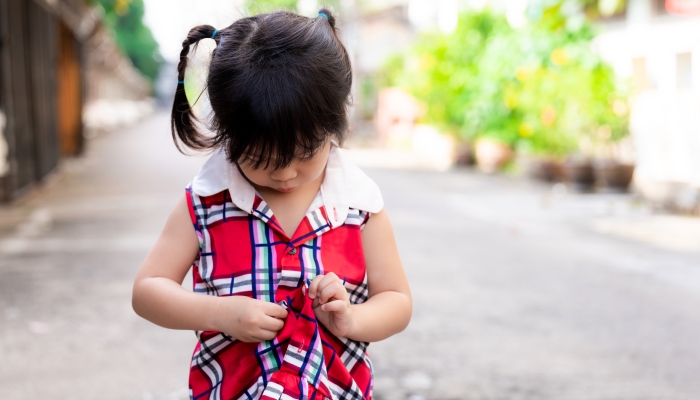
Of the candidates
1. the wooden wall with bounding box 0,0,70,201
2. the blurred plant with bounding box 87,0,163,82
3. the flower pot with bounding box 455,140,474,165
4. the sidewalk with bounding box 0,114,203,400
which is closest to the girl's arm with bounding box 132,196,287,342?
the sidewalk with bounding box 0,114,203,400

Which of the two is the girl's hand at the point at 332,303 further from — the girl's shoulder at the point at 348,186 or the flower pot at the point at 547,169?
the flower pot at the point at 547,169

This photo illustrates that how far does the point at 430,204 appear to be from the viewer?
773 centimetres

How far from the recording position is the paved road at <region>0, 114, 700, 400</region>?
9.12 feet

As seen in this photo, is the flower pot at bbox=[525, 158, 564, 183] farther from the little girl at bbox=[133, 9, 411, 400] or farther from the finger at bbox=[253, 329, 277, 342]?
the finger at bbox=[253, 329, 277, 342]

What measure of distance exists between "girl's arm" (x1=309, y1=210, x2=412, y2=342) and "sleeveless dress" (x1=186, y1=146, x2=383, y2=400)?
3 centimetres

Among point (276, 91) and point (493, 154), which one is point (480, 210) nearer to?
point (493, 154)

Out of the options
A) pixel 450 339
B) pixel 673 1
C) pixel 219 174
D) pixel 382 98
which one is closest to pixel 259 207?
pixel 219 174

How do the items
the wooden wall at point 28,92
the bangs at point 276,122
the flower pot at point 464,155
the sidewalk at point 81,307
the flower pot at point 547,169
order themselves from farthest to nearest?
the flower pot at point 464,155, the flower pot at point 547,169, the wooden wall at point 28,92, the sidewalk at point 81,307, the bangs at point 276,122

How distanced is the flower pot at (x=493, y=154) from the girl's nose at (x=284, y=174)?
10.3 metres

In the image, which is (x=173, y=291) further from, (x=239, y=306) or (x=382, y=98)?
(x=382, y=98)

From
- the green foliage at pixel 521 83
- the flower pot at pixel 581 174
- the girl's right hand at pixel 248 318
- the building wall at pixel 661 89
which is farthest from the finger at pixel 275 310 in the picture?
the green foliage at pixel 521 83

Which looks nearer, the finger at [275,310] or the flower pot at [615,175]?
the finger at [275,310]

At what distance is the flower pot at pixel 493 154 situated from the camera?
11.4 meters

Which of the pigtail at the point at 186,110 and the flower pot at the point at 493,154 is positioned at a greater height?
the pigtail at the point at 186,110
